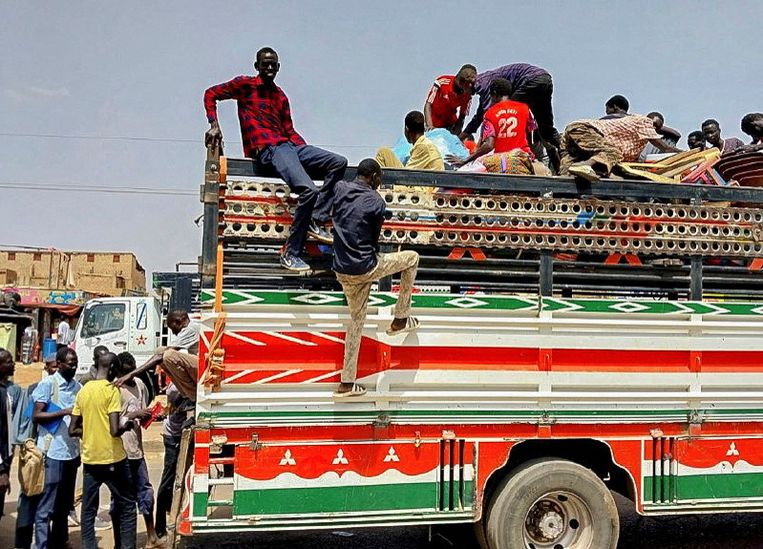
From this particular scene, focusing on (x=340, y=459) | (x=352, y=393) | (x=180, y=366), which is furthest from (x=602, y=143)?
(x=180, y=366)

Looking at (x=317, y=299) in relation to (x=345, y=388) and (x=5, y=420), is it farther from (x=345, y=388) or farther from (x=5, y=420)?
(x=5, y=420)

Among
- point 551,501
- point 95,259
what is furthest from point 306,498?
point 95,259

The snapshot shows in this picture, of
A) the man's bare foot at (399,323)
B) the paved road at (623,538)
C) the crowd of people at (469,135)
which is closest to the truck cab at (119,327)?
the paved road at (623,538)

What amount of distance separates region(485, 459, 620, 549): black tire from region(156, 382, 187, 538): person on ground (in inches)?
104

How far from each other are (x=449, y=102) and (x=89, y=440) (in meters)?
3.99

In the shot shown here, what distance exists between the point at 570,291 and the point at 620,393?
99cm

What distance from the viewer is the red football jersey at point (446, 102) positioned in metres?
6.38

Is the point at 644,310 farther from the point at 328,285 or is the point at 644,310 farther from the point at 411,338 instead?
the point at 328,285

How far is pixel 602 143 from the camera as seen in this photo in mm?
5199

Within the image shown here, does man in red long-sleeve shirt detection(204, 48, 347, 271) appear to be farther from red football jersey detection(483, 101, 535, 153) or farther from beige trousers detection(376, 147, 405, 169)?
red football jersey detection(483, 101, 535, 153)

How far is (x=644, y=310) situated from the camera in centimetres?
486

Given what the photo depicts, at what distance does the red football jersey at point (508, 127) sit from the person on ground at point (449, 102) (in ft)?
2.29

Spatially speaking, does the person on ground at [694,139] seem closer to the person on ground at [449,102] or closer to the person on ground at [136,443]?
the person on ground at [449,102]

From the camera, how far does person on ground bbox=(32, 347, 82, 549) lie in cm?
536
